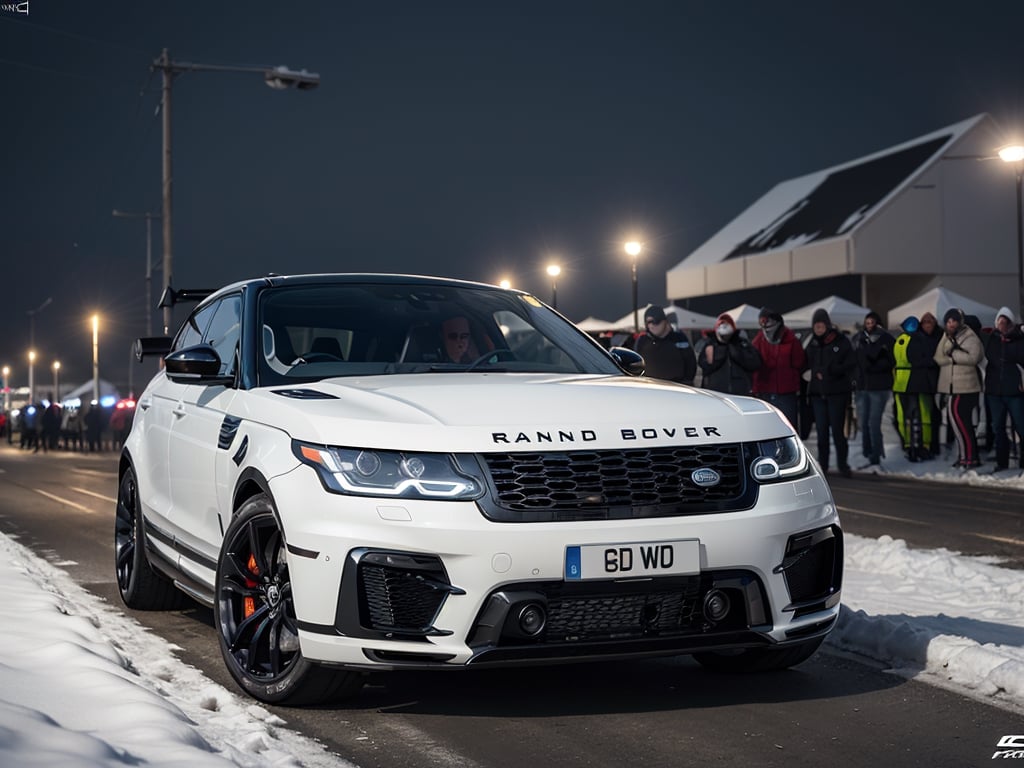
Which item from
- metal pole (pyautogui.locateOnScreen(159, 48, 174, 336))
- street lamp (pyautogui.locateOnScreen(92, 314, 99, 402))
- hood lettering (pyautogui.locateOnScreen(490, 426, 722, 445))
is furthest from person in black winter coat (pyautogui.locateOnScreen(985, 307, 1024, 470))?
street lamp (pyautogui.locateOnScreen(92, 314, 99, 402))

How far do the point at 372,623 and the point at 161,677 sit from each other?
130 cm

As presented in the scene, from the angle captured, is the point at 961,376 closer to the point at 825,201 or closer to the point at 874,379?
the point at 874,379

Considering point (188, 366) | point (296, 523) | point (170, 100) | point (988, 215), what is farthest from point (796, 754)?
point (988, 215)

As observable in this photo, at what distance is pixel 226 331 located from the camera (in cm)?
664

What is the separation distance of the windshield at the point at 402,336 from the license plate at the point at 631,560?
1.59 m

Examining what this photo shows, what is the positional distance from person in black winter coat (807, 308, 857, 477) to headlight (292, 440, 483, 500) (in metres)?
13.2

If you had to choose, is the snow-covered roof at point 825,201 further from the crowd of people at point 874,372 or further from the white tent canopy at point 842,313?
the crowd of people at point 874,372

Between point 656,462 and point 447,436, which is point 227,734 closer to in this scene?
point 447,436

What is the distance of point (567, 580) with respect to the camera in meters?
4.55

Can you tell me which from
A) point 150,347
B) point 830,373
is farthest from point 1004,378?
point 150,347

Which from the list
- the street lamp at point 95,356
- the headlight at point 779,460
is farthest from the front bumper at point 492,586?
the street lamp at point 95,356

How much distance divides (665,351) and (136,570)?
8442 millimetres

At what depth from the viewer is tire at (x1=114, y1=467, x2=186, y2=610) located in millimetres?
7309

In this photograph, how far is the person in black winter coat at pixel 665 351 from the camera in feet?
48.5
